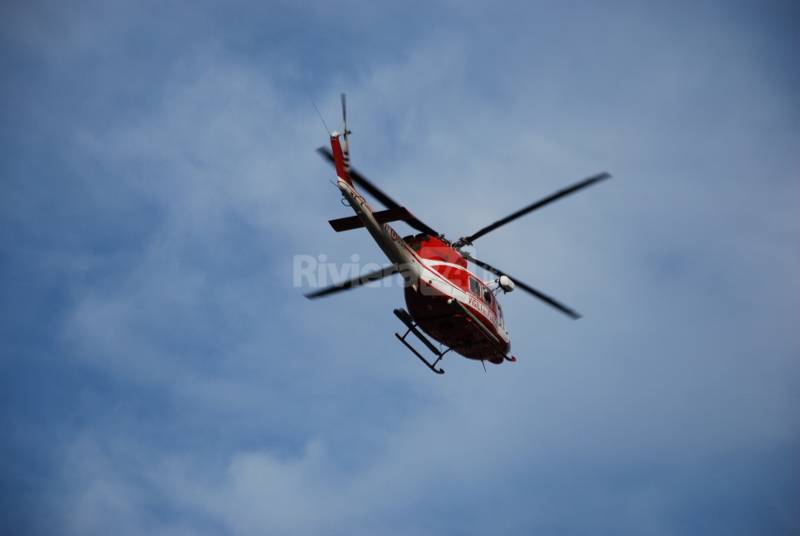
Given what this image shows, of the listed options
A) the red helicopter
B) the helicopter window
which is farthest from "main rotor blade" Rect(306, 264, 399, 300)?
the helicopter window

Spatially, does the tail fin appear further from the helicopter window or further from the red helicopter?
the helicopter window

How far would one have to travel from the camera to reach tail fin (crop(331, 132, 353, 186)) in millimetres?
19562

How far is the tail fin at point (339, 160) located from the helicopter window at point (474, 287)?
4647 millimetres

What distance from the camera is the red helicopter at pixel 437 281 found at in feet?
64.7

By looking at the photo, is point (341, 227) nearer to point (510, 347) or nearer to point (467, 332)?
point (467, 332)

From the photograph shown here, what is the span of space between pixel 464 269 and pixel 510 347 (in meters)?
3.36

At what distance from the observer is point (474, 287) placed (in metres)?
21.9

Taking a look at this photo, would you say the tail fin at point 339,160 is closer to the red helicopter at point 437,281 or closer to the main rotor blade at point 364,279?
the red helicopter at point 437,281

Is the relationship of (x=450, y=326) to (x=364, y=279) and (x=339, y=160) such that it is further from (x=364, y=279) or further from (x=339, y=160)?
(x=339, y=160)

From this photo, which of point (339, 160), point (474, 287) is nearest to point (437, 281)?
point (474, 287)

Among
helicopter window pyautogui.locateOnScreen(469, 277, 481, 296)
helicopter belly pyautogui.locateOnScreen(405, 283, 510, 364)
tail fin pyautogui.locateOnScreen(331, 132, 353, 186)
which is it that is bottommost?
helicopter belly pyautogui.locateOnScreen(405, 283, 510, 364)

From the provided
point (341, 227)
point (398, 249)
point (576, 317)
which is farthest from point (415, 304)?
point (576, 317)

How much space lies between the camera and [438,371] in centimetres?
2228

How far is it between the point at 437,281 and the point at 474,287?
1.51 metres
